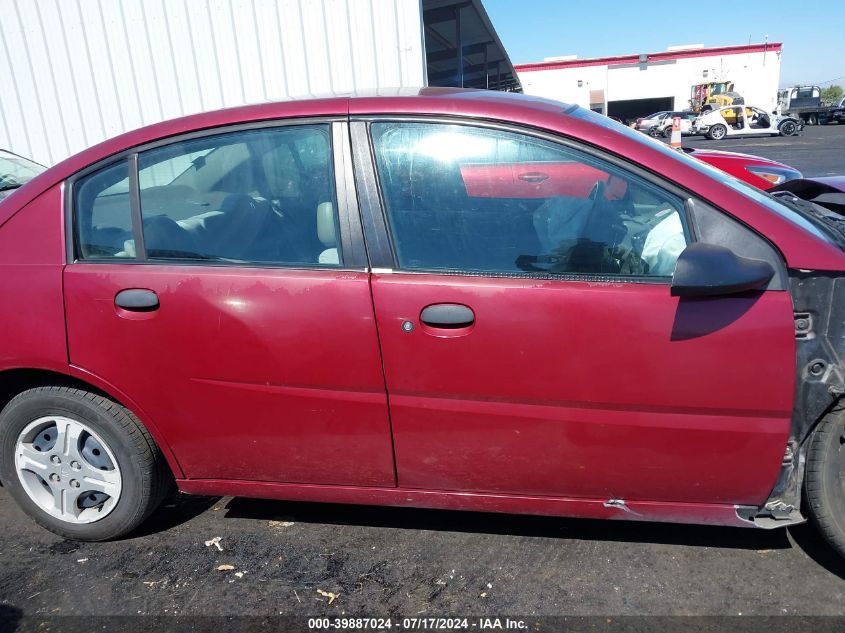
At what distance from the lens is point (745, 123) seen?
30938 millimetres

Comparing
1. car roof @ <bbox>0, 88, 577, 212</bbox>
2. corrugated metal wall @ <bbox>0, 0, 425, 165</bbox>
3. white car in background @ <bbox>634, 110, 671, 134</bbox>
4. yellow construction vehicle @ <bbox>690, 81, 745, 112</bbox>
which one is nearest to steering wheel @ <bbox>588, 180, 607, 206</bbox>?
car roof @ <bbox>0, 88, 577, 212</bbox>

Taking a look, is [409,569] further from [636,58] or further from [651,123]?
[636,58]

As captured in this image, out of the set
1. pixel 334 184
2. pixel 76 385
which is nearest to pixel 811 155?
pixel 334 184

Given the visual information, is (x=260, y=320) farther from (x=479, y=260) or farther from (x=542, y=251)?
(x=542, y=251)

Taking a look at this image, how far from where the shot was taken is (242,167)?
2.43 metres

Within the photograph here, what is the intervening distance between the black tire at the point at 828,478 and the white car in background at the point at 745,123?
32458 mm

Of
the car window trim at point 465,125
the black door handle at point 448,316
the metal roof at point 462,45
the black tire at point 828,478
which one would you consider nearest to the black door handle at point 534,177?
the car window trim at point 465,125

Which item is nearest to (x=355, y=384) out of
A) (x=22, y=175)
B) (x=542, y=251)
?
(x=542, y=251)

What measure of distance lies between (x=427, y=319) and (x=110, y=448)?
137 cm

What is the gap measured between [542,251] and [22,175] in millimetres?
5651

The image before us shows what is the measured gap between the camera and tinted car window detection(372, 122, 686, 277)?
215 cm

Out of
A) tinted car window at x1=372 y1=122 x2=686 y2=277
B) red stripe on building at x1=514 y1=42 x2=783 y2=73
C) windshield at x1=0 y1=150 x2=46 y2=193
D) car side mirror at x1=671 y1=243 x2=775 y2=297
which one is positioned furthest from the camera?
red stripe on building at x1=514 y1=42 x2=783 y2=73

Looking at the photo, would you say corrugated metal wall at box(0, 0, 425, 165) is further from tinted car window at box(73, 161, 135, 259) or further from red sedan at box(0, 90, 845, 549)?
red sedan at box(0, 90, 845, 549)

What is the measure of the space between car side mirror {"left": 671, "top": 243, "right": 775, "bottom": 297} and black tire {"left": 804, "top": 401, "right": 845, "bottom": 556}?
552 mm
